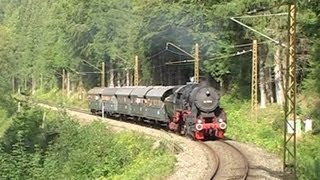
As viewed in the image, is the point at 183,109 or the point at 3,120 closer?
the point at 183,109

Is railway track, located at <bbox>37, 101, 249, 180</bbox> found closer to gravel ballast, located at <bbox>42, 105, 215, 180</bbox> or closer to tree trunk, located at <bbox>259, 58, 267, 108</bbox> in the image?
gravel ballast, located at <bbox>42, 105, 215, 180</bbox>

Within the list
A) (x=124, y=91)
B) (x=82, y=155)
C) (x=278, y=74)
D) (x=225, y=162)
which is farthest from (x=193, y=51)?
(x=225, y=162)

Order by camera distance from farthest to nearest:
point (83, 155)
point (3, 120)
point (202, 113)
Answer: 1. point (3, 120)
2. point (202, 113)
3. point (83, 155)

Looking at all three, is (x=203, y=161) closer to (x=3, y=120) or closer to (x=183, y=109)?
(x=183, y=109)

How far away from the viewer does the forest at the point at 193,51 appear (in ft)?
106

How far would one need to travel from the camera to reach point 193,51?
53.4 metres

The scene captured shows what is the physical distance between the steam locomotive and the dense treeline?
212 inches

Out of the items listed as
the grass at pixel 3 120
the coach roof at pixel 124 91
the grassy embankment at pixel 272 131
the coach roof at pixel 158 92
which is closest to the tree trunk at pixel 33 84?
the grass at pixel 3 120

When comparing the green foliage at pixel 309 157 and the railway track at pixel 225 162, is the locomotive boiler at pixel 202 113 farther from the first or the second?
the green foliage at pixel 309 157

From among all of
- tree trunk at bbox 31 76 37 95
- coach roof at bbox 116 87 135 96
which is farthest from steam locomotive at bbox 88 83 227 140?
tree trunk at bbox 31 76 37 95

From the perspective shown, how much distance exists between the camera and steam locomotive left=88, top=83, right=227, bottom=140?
3081 cm

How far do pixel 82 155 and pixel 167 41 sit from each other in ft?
102

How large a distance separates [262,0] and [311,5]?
377 inches

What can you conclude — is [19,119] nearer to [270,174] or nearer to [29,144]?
[29,144]
